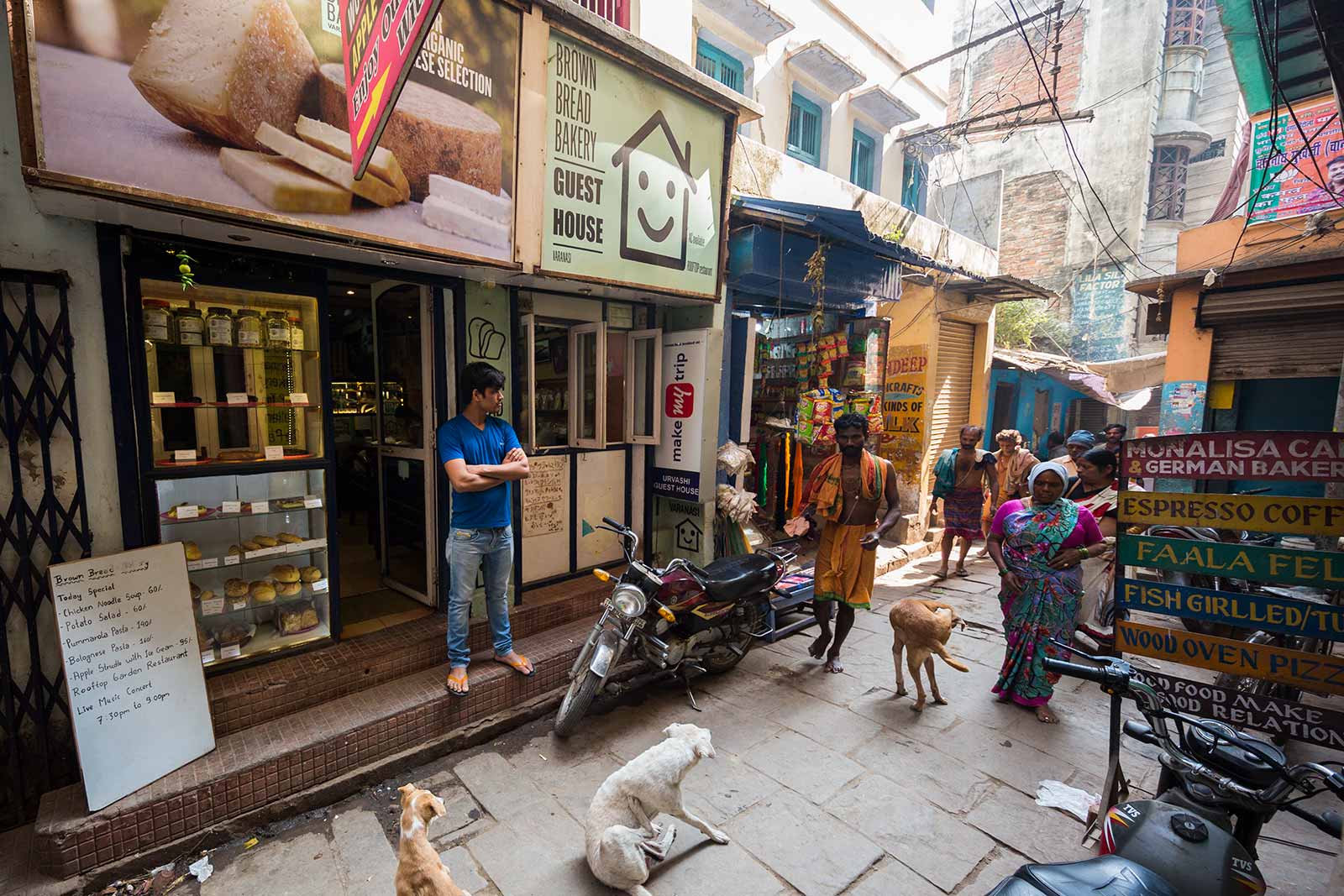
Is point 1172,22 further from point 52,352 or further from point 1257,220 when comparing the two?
point 52,352

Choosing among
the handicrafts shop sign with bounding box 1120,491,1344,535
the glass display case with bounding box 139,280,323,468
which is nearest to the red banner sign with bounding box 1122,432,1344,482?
the handicrafts shop sign with bounding box 1120,491,1344,535

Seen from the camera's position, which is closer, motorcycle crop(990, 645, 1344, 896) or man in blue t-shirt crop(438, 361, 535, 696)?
motorcycle crop(990, 645, 1344, 896)

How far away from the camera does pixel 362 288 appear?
576 cm

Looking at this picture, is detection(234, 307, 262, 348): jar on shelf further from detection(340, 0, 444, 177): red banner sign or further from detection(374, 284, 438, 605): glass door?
detection(340, 0, 444, 177): red banner sign

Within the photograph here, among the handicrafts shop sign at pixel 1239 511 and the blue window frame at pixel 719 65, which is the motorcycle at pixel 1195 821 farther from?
the blue window frame at pixel 719 65

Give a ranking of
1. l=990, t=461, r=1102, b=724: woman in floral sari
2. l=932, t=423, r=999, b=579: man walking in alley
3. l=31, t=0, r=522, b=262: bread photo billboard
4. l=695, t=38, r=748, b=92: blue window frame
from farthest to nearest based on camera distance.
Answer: l=695, t=38, r=748, b=92: blue window frame → l=932, t=423, r=999, b=579: man walking in alley → l=990, t=461, r=1102, b=724: woman in floral sari → l=31, t=0, r=522, b=262: bread photo billboard

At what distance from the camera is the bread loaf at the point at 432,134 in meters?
3.32

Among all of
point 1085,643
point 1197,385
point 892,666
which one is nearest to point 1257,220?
point 1197,385

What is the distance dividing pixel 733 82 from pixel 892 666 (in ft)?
25.2

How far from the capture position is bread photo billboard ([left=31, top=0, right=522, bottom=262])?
2594mm

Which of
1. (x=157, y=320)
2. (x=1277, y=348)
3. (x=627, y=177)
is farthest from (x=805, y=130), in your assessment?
(x=157, y=320)

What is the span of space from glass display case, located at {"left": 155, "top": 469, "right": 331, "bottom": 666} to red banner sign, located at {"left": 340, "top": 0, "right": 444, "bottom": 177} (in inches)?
95.2

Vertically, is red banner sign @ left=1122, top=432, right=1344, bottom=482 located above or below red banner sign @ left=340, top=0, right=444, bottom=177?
below

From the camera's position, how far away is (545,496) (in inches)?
220
